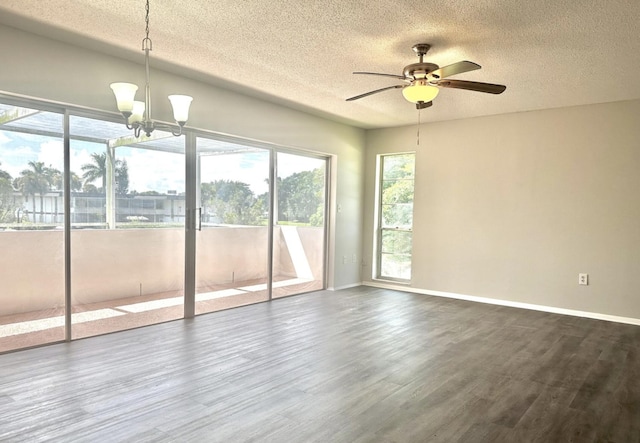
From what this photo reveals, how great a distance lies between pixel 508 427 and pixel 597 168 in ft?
12.3

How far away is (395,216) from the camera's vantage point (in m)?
6.54

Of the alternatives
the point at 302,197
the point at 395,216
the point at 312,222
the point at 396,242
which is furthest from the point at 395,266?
the point at 302,197

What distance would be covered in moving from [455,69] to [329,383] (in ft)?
7.82

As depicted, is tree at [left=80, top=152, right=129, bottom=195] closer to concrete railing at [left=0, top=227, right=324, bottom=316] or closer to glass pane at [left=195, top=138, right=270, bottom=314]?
concrete railing at [left=0, top=227, right=324, bottom=316]

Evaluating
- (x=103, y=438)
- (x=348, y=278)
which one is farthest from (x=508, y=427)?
(x=348, y=278)

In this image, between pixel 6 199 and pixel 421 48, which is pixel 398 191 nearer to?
pixel 421 48

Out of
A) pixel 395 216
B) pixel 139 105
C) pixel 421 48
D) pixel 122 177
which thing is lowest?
pixel 395 216

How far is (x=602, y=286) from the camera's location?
4.77 meters

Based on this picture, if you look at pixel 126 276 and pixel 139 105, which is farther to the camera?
pixel 126 276

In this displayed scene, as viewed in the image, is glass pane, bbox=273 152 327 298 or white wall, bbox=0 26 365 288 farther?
glass pane, bbox=273 152 327 298

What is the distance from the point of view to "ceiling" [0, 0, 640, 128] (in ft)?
8.72

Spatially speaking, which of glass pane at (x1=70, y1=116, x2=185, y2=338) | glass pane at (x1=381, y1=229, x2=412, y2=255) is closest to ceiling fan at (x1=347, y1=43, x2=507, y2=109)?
glass pane at (x1=70, y1=116, x2=185, y2=338)

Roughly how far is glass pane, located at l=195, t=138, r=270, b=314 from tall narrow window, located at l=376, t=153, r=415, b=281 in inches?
85.4

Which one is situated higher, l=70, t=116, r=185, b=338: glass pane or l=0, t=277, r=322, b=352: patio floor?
l=70, t=116, r=185, b=338: glass pane
